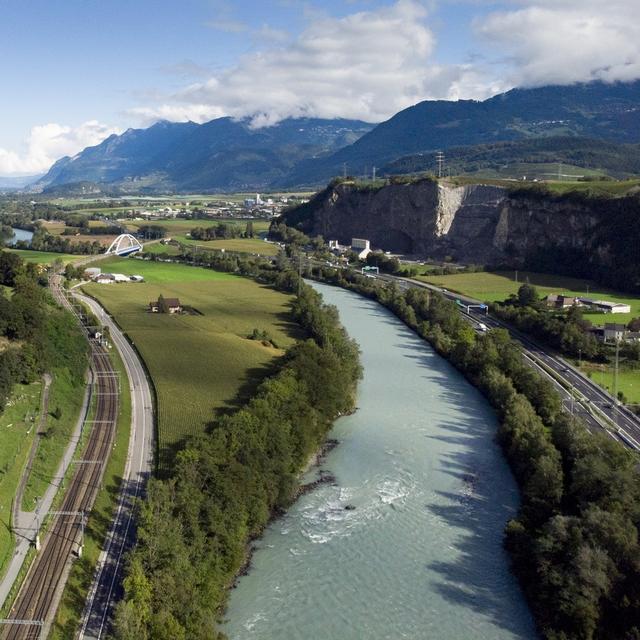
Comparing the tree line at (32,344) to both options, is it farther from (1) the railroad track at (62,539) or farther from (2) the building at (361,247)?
(2) the building at (361,247)

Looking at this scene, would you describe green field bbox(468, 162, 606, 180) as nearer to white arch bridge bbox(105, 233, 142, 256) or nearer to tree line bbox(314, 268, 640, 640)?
white arch bridge bbox(105, 233, 142, 256)

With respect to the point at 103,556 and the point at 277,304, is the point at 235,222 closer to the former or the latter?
the point at 277,304

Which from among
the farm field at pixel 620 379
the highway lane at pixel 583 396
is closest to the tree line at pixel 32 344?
the highway lane at pixel 583 396

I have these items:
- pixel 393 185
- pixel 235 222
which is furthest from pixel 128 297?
pixel 235 222

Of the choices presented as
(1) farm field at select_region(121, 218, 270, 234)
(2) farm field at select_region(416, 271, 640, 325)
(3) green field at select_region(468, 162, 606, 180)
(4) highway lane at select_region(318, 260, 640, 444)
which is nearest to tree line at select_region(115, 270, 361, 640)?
(4) highway lane at select_region(318, 260, 640, 444)

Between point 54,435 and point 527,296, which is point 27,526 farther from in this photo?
point 527,296
